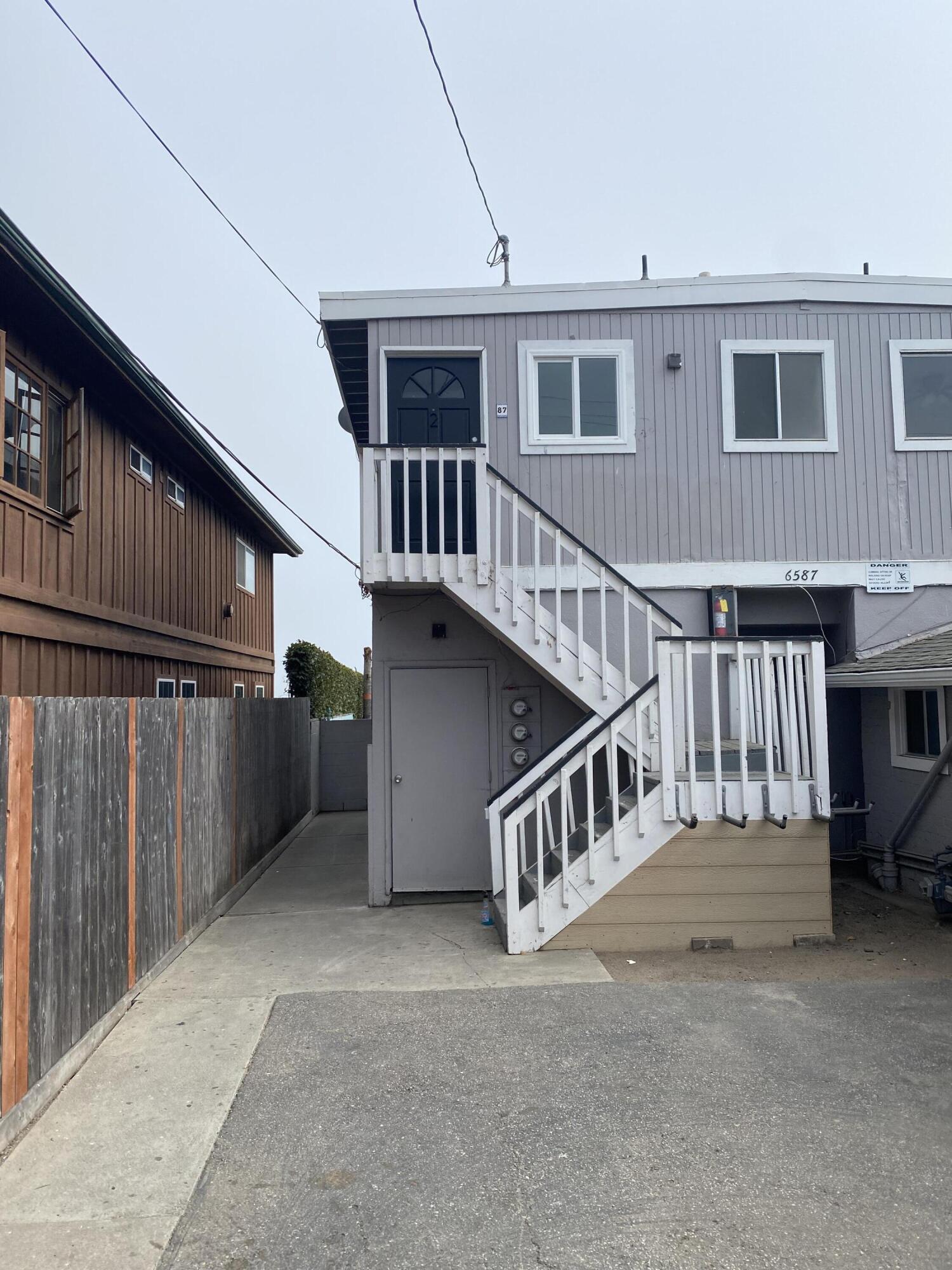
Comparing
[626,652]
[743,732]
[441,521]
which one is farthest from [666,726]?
[441,521]

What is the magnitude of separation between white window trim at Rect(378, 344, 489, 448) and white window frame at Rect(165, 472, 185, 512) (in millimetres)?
4872

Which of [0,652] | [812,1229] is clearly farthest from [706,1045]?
[0,652]

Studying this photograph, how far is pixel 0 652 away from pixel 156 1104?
463 cm

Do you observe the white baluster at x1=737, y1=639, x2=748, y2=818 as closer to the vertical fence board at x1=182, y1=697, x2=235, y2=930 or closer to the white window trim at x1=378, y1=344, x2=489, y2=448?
the white window trim at x1=378, y1=344, x2=489, y2=448

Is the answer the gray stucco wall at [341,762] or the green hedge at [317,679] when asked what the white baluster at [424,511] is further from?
the green hedge at [317,679]

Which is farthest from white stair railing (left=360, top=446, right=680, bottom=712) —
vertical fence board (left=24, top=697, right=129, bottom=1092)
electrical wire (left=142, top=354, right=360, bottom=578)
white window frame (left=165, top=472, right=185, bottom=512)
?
white window frame (left=165, top=472, right=185, bottom=512)

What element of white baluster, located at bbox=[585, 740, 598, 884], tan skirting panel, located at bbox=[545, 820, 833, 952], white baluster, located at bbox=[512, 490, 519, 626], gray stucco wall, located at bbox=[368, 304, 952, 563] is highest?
gray stucco wall, located at bbox=[368, 304, 952, 563]

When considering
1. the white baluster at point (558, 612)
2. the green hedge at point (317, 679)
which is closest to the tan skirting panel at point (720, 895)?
the white baluster at point (558, 612)

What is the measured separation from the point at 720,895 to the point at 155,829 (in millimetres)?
3771

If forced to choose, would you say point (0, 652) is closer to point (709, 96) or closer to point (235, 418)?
point (709, 96)

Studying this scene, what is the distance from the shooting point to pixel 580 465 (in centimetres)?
790

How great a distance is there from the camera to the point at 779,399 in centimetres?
804

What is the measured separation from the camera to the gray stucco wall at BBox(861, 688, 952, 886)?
7.01 meters

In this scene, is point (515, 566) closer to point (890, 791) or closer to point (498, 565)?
point (498, 565)
